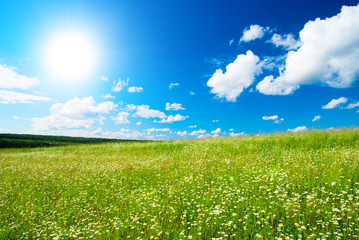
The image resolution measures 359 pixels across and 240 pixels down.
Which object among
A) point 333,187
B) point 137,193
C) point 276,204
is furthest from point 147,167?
point 333,187

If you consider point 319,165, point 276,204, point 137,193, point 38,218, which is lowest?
point 38,218

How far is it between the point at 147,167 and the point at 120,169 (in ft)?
5.05

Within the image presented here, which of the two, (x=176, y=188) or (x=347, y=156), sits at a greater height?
(x=347, y=156)

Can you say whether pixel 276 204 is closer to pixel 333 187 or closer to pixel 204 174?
pixel 333 187

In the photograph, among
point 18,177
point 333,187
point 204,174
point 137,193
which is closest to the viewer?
point 333,187

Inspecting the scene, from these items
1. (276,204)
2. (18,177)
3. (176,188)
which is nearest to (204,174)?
(176,188)

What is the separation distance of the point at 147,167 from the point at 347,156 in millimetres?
8959

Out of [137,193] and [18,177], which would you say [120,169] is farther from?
[18,177]

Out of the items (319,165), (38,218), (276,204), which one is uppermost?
(319,165)

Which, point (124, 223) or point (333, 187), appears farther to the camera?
point (333, 187)

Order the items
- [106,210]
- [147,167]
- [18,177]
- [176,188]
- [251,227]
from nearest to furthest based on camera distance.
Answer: [251,227], [106,210], [176,188], [147,167], [18,177]

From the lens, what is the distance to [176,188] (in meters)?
6.93

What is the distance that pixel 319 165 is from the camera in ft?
23.9

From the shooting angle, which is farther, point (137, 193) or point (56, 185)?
point (56, 185)
